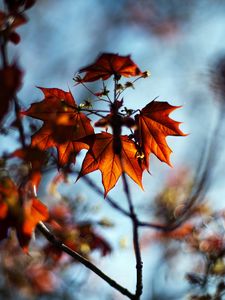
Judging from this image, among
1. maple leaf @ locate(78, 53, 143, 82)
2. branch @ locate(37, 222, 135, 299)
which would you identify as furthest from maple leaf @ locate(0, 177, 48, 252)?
maple leaf @ locate(78, 53, 143, 82)

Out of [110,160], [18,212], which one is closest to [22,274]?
[110,160]

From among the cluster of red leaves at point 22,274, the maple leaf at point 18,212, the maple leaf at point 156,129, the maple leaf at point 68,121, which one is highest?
the cluster of red leaves at point 22,274

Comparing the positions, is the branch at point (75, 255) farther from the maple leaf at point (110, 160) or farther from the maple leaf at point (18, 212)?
the maple leaf at point (110, 160)

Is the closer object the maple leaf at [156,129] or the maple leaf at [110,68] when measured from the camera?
the maple leaf at [110,68]

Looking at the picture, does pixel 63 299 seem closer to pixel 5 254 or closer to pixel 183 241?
pixel 5 254

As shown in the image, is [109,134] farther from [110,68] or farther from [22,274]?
[22,274]

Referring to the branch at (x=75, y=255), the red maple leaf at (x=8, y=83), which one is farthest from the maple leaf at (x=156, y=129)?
the red maple leaf at (x=8, y=83)

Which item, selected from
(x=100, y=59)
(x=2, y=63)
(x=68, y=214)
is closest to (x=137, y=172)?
(x=100, y=59)
